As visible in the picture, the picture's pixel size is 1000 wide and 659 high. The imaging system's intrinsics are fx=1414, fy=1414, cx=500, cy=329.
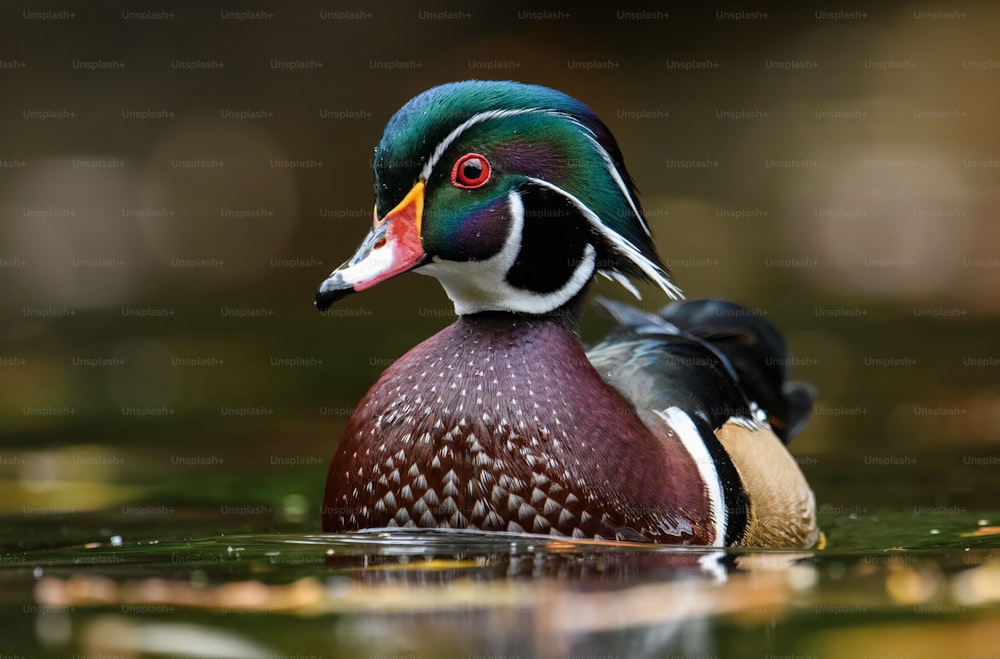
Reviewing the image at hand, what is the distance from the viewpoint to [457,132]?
12.2ft

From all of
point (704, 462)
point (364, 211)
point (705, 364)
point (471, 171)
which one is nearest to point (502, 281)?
point (471, 171)

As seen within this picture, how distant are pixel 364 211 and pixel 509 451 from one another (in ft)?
31.2

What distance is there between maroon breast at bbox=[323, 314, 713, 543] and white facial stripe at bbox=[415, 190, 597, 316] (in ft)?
0.15

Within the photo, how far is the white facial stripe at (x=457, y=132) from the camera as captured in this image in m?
3.72

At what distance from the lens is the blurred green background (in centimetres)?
666

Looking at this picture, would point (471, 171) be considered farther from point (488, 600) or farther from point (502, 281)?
point (488, 600)

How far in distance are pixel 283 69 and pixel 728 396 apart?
11687 millimetres

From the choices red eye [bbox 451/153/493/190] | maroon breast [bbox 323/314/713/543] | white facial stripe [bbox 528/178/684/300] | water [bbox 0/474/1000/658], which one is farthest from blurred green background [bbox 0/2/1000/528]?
red eye [bbox 451/153/493/190]

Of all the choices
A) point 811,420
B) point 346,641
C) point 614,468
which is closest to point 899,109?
point 811,420

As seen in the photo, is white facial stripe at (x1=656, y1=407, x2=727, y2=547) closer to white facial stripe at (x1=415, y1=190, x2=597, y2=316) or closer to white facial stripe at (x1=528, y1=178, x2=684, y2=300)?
white facial stripe at (x1=528, y1=178, x2=684, y2=300)

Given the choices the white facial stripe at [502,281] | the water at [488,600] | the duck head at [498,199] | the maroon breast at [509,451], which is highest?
the duck head at [498,199]

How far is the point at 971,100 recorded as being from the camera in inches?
598

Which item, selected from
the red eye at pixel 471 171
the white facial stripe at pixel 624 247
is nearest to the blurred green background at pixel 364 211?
the white facial stripe at pixel 624 247

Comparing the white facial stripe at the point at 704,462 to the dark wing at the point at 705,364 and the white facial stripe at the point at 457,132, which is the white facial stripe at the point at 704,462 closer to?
the dark wing at the point at 705,364
